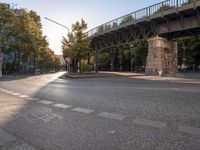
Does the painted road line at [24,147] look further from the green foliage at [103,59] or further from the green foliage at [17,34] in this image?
the green foliage at [103,59]

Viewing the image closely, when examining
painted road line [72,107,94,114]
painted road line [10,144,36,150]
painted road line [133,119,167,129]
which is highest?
painted road line [133,119,167,129]

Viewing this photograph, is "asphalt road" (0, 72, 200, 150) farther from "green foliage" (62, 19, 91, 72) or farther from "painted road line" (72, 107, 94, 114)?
"green foliage" (62, 19, 91, 72)

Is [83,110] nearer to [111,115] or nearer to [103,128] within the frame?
[111,115]

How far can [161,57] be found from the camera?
142 ft

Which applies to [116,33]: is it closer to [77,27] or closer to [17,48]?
[77,27]

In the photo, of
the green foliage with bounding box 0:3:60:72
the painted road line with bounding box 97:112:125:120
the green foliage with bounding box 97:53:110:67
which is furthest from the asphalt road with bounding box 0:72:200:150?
the green foliage with bounding box 97:53:110:67

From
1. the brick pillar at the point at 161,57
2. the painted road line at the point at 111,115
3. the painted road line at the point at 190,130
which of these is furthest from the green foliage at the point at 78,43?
the painted road line at the point at 190,130

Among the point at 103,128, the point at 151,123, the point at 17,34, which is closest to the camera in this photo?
the point at 103,128

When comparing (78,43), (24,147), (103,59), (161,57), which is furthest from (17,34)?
(24,147)

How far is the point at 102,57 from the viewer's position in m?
97.9

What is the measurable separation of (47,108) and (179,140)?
5.61 m

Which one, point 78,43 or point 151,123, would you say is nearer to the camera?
point 151,123

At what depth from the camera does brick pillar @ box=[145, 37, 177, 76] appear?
140 ft

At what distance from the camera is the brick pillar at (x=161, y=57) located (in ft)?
140
